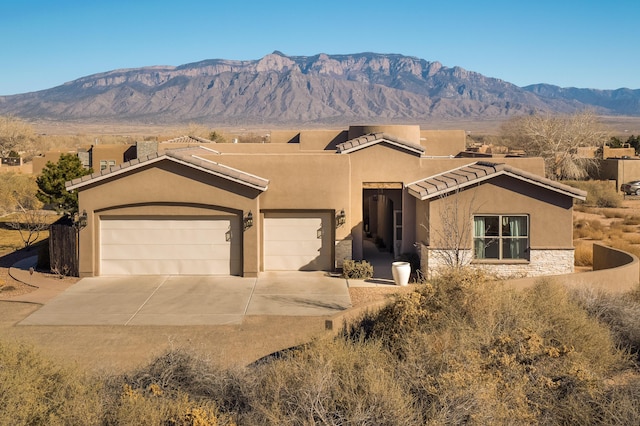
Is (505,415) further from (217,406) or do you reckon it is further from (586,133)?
(586,133)

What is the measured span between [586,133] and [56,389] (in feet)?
187

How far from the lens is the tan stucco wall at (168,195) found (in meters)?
21.6

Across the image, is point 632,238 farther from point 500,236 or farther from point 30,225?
point 30,225

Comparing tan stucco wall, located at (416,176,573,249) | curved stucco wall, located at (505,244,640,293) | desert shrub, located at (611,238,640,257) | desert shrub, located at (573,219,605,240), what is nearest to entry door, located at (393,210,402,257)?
tan stucco wall, located at (416,176,573,249)

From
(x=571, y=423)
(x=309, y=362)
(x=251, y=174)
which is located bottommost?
(x=571, y=423)

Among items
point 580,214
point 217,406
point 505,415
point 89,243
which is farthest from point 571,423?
point 580,214

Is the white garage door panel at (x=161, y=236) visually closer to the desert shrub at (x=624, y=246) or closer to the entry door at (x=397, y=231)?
the entry door at (x=397, y=231)

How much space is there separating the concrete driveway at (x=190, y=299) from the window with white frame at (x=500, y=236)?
4.25m

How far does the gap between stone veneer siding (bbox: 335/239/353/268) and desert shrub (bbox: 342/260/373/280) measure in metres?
0.70

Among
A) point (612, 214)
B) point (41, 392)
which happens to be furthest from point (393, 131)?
point (41, 392)

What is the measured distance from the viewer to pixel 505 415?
8633mm

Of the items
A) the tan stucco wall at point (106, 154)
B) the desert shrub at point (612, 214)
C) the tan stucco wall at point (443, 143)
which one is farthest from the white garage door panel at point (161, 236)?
the tan stucco wall at point (106, 154)

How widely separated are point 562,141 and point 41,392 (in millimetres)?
55232

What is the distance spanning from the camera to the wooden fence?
70.9 feet
